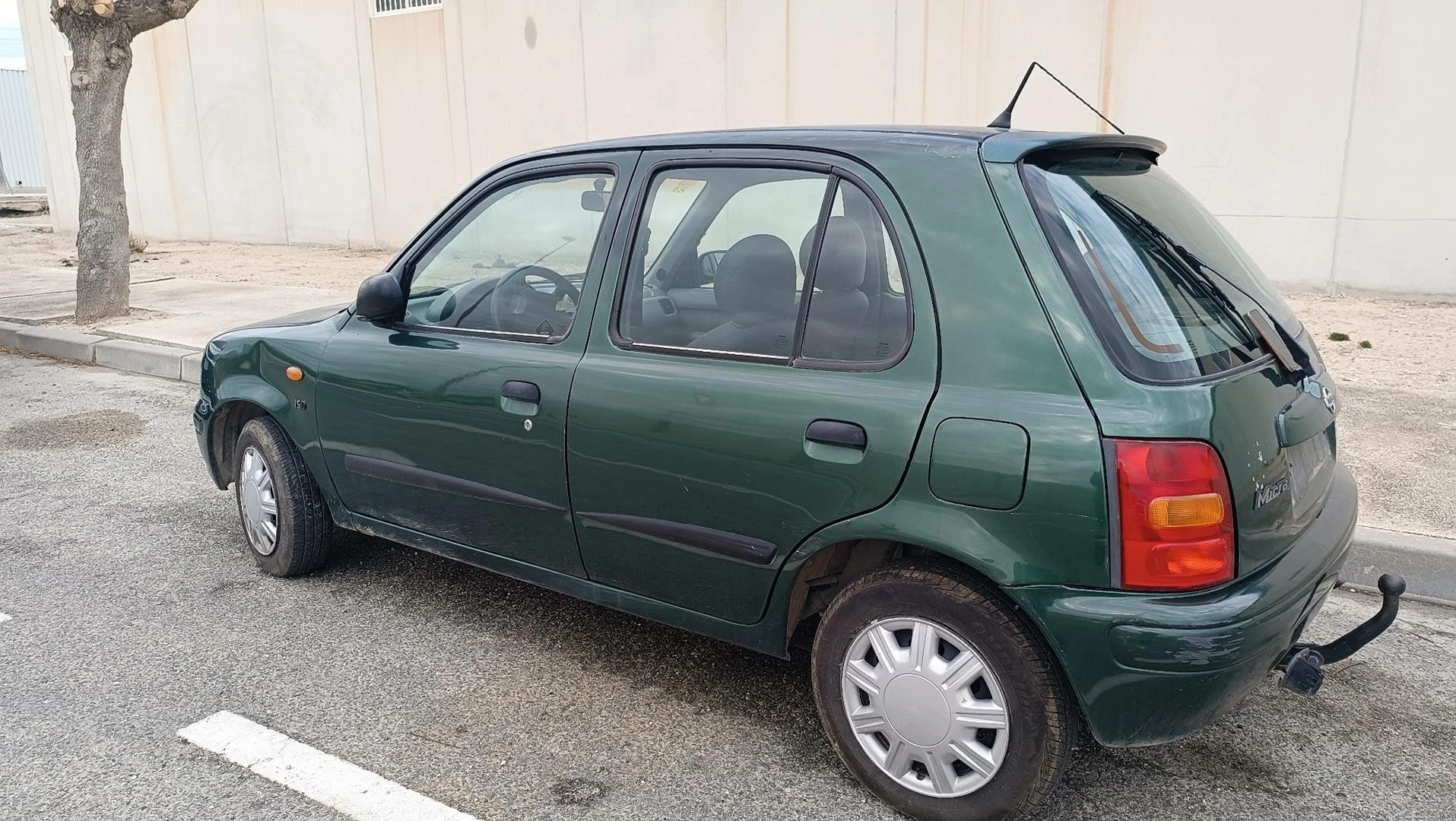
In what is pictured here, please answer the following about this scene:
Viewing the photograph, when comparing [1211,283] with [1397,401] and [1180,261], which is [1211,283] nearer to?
[1180,261]

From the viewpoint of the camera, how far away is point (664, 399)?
3004 millimetres

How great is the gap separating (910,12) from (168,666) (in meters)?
8.88

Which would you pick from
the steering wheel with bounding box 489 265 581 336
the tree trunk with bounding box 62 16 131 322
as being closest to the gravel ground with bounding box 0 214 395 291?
the tree trunk with bounding box 62 16 131 322

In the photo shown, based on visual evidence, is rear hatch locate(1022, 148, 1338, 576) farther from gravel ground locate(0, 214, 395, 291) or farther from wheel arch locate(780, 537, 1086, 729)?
gravel ground locate(0, 214, 395, 291)

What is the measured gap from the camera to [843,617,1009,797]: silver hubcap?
257cm

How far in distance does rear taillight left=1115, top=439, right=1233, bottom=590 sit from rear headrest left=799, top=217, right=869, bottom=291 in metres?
0.81

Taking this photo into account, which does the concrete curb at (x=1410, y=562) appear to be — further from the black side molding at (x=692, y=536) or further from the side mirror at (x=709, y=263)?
the side mirror at (x=709, y=263)

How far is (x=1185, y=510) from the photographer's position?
2.35 meters

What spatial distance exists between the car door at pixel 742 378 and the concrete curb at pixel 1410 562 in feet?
7.98

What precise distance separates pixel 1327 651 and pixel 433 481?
8.60 ft

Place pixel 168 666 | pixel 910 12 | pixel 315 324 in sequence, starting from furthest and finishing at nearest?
pixel 910 12 → pixel 315 324 → pixel 168 666

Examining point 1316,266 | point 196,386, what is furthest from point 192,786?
point 1316,266

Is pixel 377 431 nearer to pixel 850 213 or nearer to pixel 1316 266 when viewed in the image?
pixel 850 213

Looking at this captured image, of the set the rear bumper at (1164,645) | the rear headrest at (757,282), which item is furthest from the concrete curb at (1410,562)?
the rear headrest at (757,282)
